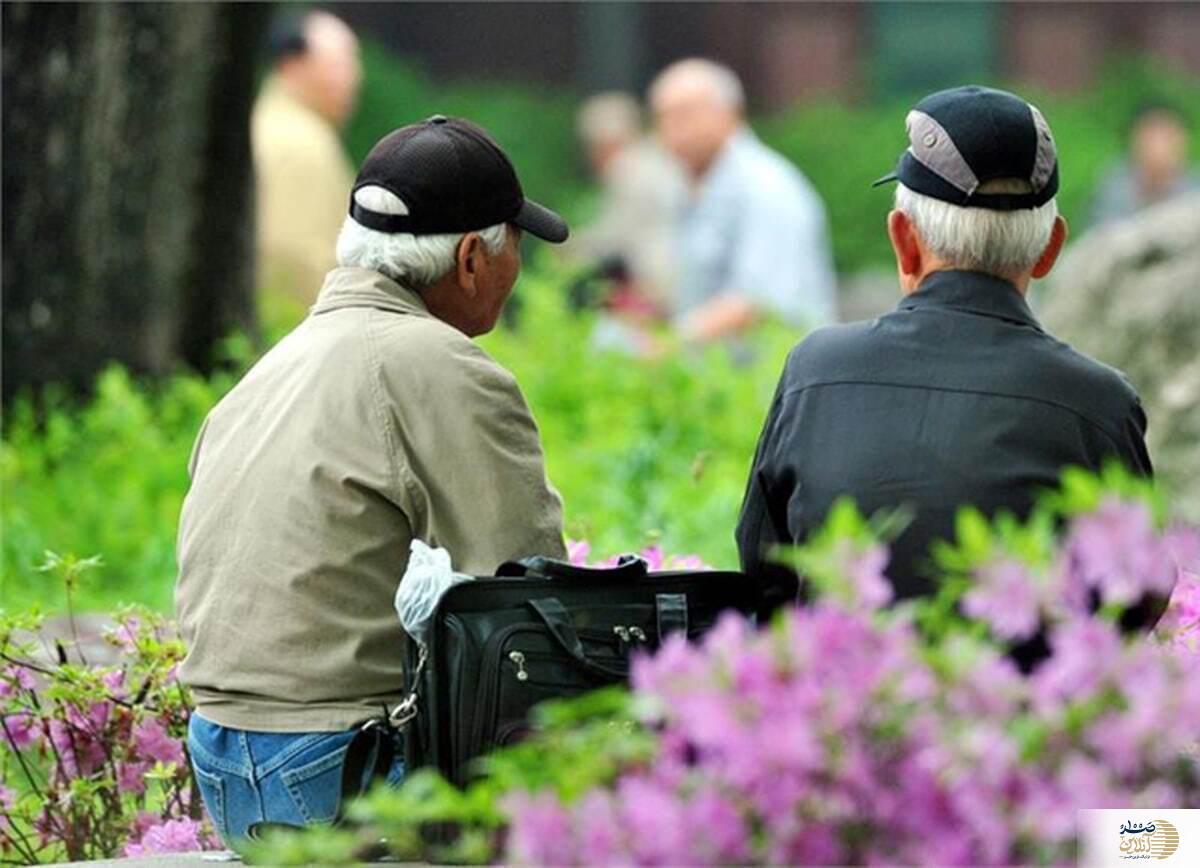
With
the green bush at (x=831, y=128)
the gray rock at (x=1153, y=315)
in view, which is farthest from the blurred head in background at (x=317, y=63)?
the green bush at (x=831, y=128)

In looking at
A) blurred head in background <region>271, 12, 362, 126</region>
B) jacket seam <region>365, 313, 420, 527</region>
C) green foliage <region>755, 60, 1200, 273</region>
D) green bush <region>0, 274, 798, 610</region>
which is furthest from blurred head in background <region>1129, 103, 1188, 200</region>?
jacket seam <region>365, 313, 420, 527</region>

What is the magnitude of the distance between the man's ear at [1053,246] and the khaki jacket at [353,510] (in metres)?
0.77

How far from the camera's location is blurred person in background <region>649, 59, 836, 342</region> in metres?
10.1

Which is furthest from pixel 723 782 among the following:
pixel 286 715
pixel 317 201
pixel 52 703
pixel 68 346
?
pixel 317 201

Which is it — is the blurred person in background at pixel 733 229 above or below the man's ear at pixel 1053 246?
above

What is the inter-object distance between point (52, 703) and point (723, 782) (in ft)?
7.11

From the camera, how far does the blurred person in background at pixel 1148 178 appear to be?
1499cm

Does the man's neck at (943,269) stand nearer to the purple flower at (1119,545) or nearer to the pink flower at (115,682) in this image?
the purple flower at (1119,545)

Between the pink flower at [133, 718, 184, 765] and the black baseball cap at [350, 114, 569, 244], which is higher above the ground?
the black baseball cap at [350, 114, 569, 244]

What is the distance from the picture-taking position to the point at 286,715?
3719 millimetres

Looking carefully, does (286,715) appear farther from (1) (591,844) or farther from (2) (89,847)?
(1) (591,844)

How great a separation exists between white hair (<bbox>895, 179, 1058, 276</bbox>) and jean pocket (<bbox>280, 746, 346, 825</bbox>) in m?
1.12
